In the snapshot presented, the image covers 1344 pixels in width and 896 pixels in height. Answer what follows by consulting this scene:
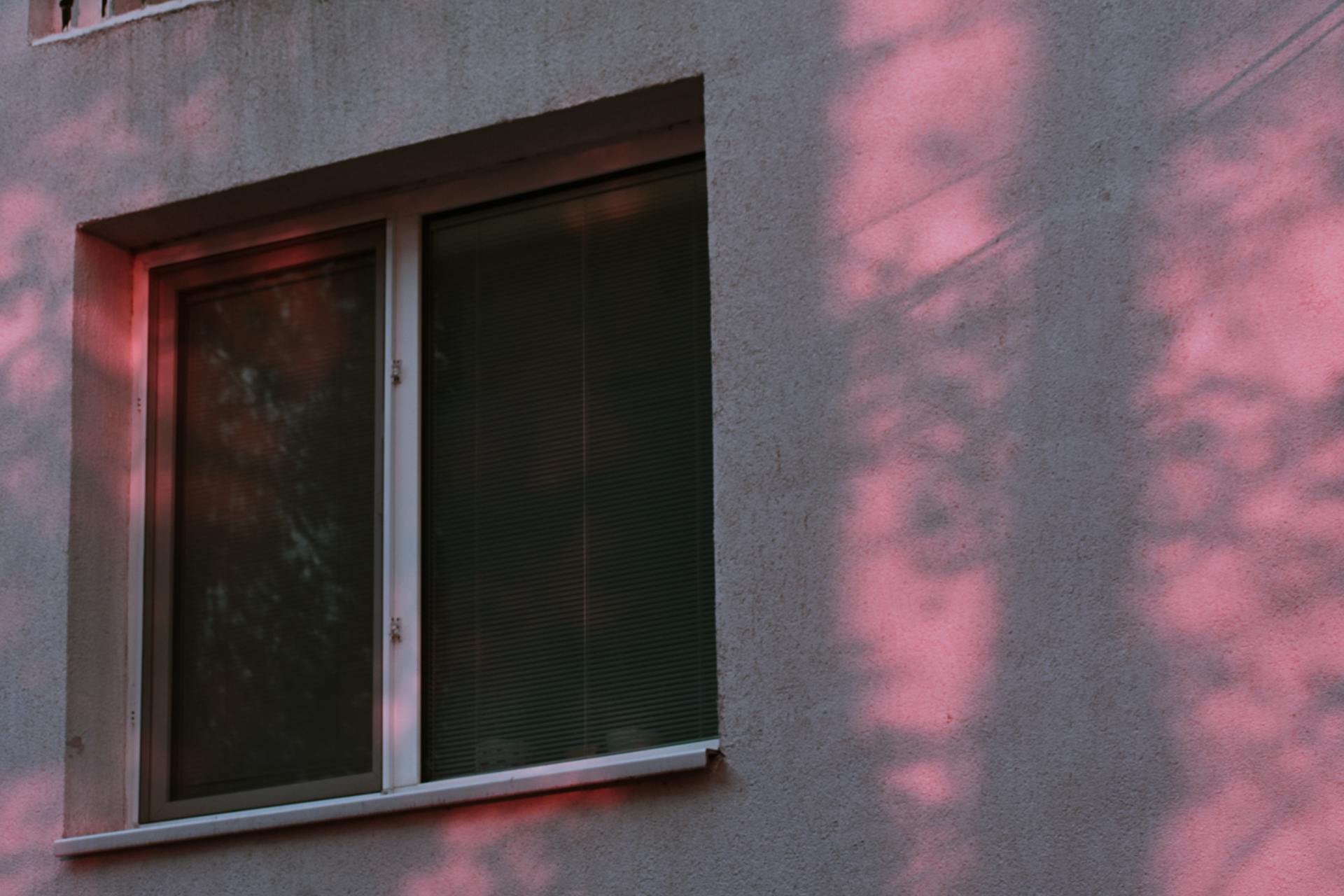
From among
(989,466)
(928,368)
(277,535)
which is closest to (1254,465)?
(989,466)

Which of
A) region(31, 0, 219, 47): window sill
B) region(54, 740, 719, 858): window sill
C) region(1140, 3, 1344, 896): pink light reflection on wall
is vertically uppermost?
region(31, 0, 219, 47): window sill

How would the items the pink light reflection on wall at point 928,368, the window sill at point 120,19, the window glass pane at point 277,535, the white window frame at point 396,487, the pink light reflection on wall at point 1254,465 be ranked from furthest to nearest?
the window sill at point 120,19, the window glass pane at point 277,535, the white window frame at point 396,487, the pink light reflection on wall at point 928,368, the pink light reflection on wall at point 1254,465

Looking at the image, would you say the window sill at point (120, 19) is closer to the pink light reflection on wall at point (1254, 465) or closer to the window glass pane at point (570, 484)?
the window glass pane at point (570, 484)

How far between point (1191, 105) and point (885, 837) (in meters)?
2.38

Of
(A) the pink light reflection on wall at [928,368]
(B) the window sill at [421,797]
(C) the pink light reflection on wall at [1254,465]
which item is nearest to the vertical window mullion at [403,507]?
(B) the window sill at [421,797]

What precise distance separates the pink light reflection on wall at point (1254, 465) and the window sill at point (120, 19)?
4035 millimetres

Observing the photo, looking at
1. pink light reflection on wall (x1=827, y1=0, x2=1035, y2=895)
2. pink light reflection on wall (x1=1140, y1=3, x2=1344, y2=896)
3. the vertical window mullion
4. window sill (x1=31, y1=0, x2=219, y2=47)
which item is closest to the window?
the vertical window mullion

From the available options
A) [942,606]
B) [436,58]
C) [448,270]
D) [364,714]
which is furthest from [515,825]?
[436,58]

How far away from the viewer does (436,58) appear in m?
7.46

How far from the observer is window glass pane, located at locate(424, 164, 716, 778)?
6.93 m

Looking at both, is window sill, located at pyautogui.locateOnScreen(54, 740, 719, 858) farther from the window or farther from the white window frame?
the window

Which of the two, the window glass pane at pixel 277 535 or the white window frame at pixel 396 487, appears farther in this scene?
the window glass pane at pixel 277 535

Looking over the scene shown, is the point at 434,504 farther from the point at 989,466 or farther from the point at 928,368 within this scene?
the point at 989,466

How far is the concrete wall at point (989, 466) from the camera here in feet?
18.7
